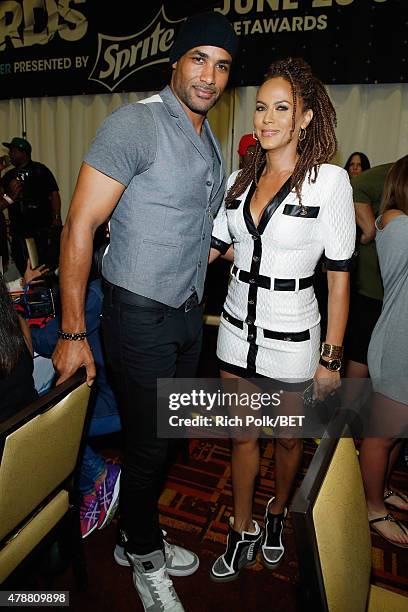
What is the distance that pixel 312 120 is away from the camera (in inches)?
60.1

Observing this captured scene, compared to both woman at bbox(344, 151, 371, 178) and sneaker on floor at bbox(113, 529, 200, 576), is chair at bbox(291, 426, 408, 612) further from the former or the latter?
woman at bbox(344, 151, 371, 178)

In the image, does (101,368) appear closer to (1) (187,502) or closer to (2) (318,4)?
(1) (187,502)

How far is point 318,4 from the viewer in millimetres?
4621

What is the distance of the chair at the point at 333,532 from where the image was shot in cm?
77

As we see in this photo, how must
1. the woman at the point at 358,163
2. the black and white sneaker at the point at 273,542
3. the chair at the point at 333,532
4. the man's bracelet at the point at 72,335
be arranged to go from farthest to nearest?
1. the woman at the point at 358,163
2. the black and white sneaker at the point at 273,542
3. the man's bracelet at the point at 72,335
4. the chair at the point at 333,532

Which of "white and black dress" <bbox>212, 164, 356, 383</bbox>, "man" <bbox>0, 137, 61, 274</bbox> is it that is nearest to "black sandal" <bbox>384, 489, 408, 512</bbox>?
"white and black dress" <bbox>212, 164, 356, 383</bbox>

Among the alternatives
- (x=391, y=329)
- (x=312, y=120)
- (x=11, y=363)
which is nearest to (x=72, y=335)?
(x=11, y=363)

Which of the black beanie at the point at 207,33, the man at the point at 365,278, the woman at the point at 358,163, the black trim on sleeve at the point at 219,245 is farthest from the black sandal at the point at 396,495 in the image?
the woman at the point at 358,163

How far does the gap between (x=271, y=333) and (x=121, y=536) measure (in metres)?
0.96

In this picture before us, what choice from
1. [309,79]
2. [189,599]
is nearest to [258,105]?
[309,79]

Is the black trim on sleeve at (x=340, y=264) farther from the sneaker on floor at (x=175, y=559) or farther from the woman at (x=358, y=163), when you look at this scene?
the woman at (x=358, y=163)

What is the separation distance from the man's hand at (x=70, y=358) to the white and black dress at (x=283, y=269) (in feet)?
1.61

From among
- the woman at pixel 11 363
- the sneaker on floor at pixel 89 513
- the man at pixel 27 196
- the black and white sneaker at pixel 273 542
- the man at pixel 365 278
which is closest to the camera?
the woman at pixel 11 363

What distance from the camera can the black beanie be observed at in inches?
56.4
